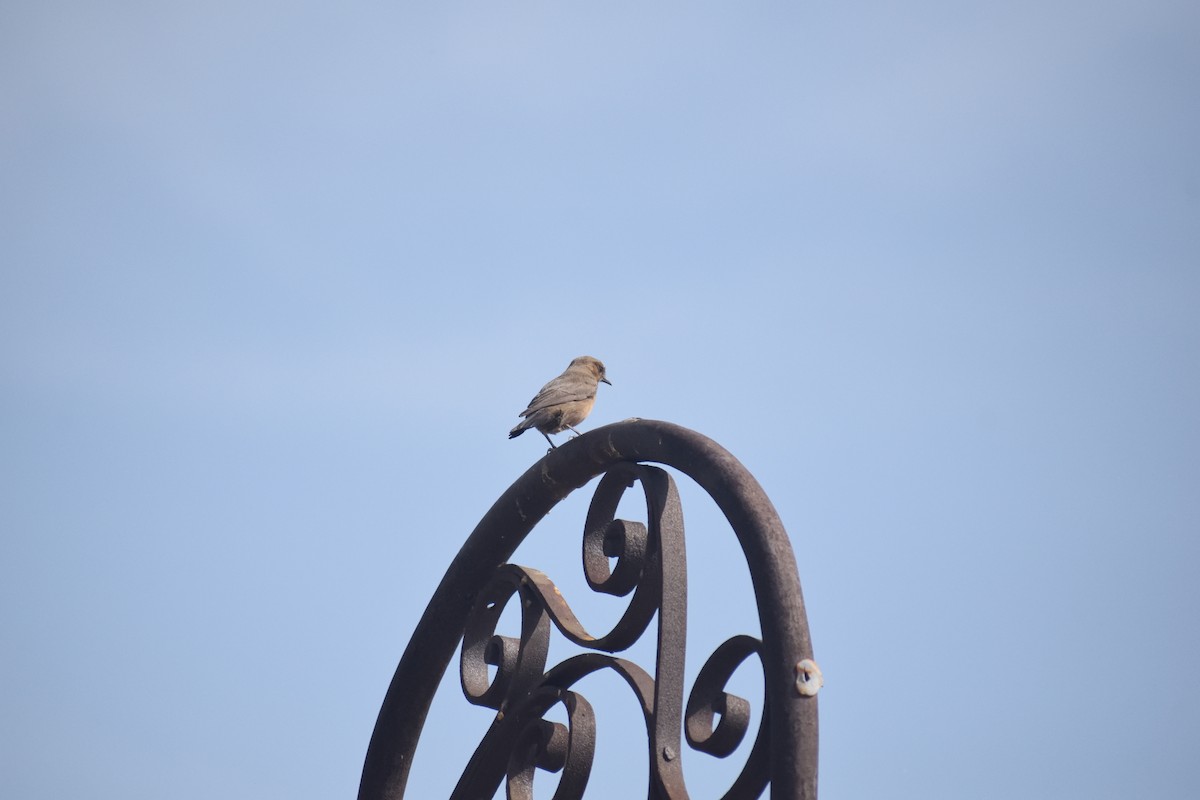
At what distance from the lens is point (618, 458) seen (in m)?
3.84

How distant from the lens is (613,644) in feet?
12.0

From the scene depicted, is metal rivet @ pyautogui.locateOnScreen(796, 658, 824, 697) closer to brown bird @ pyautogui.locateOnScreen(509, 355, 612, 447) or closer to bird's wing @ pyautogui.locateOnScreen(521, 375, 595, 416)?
brown bird @ pyautogui.locateOnScreen(509, 355, 612, 447)

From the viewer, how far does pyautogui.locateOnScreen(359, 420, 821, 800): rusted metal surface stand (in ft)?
9.35

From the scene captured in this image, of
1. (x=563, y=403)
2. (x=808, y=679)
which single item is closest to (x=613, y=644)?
(x=808, y=679)

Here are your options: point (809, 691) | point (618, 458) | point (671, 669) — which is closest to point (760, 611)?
point (809, 691)

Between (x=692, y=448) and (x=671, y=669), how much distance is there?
0.60m

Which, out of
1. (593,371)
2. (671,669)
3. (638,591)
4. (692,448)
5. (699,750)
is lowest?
(699,750)

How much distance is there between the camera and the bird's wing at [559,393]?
832cm

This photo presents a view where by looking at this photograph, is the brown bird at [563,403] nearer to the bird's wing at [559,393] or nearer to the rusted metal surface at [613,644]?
the bird's wing at [559,393]

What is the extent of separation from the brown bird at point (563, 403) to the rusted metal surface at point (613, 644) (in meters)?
3.67

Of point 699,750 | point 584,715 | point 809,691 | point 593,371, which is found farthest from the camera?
point 593,371

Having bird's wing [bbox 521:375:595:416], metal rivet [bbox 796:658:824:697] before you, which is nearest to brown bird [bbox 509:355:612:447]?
bird's wing [bbox 521:375:595:416]

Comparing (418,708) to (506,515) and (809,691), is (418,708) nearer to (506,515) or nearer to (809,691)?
(506,515)

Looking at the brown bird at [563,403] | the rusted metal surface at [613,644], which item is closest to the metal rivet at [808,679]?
the rusted metal surface at [613,644]
